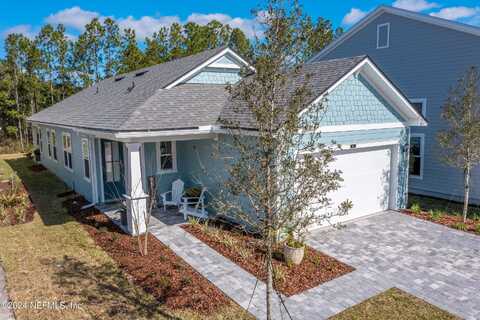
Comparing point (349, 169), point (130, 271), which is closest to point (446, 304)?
point (349, 169)

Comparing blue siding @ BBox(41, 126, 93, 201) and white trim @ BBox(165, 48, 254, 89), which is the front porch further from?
white trim @ BBox(165, 48, 254, 89)

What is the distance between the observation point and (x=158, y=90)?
1241 centimetres

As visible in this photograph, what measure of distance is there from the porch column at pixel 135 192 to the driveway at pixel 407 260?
4814 mm

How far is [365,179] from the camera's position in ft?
38.6

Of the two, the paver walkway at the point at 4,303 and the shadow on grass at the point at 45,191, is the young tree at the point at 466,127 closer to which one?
the paver walkway at the point at 4,303

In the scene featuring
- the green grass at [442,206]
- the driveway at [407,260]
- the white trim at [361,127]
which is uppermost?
the white trim at [361,127]

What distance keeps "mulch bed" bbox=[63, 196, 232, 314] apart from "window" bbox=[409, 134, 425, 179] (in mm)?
11831

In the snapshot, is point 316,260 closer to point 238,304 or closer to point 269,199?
point 238,304

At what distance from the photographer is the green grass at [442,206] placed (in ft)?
42.1

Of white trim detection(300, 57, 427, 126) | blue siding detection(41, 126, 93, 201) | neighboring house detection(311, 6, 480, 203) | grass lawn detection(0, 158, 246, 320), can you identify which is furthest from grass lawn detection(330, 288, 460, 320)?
blue siding detection(41, 126, 93, 201)

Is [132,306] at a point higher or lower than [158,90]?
lower

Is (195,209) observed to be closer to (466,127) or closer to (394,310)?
(394,310)

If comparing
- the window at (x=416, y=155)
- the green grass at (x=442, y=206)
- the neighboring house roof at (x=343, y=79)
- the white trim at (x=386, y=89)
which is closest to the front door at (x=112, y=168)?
the neighboring house roof at (x=343, y=79)

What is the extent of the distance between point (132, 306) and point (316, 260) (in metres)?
4.20
